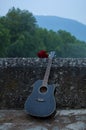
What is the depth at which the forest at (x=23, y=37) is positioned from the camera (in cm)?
3938

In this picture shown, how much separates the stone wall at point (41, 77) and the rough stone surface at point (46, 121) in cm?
18

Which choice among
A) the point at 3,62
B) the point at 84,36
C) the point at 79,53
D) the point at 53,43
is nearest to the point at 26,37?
the point at 53,43

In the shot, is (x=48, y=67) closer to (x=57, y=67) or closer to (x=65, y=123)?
(x=57, y=67)

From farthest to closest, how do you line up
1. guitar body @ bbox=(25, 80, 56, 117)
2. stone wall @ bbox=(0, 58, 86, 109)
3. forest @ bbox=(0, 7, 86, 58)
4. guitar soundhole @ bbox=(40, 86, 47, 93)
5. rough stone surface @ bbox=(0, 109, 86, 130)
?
forest @ bbox=(0, 7, 86, 58)
stone wall @ bbox=(0, 58, 86, 109)
guitar soundhole @ bbox=(40, 86, 47, 93)
guitar body @ bbox=(25, 80, 56, 117)
rough stone surface @ bbox=(0, 109, 86, 130)

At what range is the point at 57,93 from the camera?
403cm

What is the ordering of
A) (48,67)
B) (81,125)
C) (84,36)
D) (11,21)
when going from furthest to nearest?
(84,36)
(11,21)
(48,67)
(81,125)

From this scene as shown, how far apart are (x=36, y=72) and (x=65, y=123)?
939mm

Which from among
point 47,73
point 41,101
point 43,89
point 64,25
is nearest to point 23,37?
point 47,73

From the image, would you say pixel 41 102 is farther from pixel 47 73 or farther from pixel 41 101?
pixel 47 73

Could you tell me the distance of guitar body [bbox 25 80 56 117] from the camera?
3.50 meters

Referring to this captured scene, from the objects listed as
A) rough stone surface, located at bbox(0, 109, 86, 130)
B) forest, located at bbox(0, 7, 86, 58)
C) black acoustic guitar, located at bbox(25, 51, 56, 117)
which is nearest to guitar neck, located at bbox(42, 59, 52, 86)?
black acoustic guitar, located at bbox(25, 51, 56, 117)

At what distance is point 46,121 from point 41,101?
24 centimetres

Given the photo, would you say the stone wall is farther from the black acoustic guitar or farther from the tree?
the tree

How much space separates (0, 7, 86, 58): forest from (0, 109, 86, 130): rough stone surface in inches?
1313
